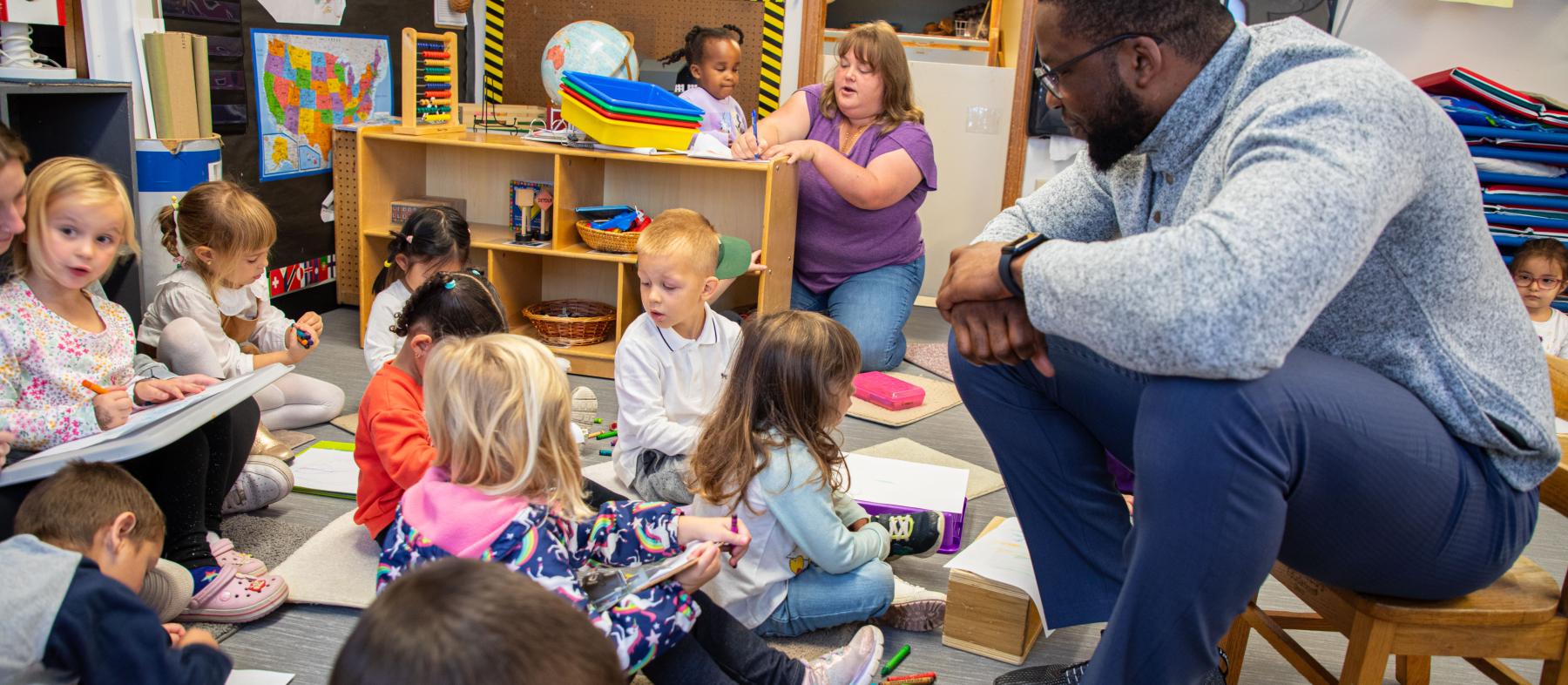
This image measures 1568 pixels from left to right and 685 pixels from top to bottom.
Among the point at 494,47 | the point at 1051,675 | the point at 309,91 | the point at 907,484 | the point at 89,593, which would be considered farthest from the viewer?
the point at 494,47

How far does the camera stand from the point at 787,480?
6.10 ft

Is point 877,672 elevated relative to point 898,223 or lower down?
lower down

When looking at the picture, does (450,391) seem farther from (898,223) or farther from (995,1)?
(995,1)

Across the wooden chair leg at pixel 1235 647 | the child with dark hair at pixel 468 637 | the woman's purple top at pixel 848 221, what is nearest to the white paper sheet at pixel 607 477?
the wooden chair leg at pixel 1235 647

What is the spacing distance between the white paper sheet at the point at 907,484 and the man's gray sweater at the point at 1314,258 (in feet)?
3.37

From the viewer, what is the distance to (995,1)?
16.1 feet

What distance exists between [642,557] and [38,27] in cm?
240

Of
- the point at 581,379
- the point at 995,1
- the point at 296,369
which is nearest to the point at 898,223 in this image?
the point at 581,379

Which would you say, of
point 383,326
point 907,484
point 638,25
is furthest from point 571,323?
point 638,25

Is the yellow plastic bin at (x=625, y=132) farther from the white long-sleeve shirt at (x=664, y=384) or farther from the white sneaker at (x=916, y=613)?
the white sneaker at (x=916, y=613)

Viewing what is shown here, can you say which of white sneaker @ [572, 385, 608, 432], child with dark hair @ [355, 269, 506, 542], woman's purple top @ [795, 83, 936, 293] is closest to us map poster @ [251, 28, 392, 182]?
white sneaker @ [572, 385, 608, 432]

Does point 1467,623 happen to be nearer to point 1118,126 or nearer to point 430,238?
point 1118,126

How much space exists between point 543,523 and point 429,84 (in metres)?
2.90

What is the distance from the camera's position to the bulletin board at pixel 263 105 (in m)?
3.54
